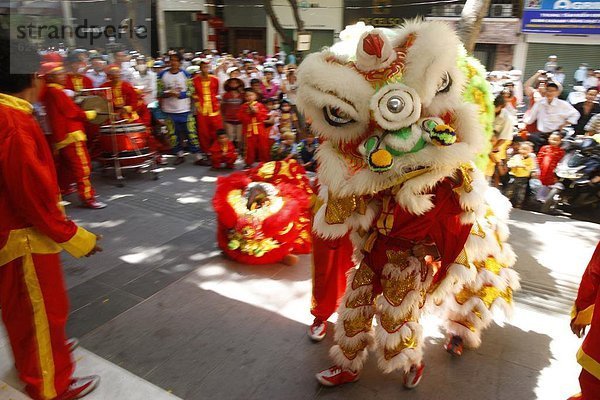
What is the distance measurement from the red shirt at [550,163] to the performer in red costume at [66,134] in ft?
19.0

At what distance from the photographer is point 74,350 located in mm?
3014

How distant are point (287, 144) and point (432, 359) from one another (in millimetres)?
4556

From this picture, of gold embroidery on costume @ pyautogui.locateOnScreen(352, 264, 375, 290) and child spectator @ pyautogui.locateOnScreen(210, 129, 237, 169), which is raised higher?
gold embroidery on costume @ pyautogui.locateOnScreen(352, 264, 375, 290)

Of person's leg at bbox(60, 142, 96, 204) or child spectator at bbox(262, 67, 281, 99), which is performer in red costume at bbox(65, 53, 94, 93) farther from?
child spectator at bbox(262, 67, 281, 99)

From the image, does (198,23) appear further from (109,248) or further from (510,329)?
(510,329)

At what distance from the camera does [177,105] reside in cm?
781

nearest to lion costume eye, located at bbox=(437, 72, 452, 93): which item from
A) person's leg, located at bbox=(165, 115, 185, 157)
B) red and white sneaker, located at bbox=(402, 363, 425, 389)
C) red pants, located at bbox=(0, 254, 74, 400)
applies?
red and white sneaker, located at bbox=(402, 363, 425, 389)

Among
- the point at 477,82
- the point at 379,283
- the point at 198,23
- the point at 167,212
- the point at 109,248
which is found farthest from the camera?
the point at 198,23

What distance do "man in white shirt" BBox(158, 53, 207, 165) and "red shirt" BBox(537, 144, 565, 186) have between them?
5.15 metres

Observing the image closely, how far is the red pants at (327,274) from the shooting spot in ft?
9.91

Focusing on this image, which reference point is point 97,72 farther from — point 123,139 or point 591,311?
point 591,311

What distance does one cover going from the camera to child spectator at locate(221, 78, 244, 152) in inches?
319

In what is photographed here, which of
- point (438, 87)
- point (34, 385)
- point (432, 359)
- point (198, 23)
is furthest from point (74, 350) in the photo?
point (198, 23)

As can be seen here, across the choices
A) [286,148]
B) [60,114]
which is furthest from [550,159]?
[60,114]
